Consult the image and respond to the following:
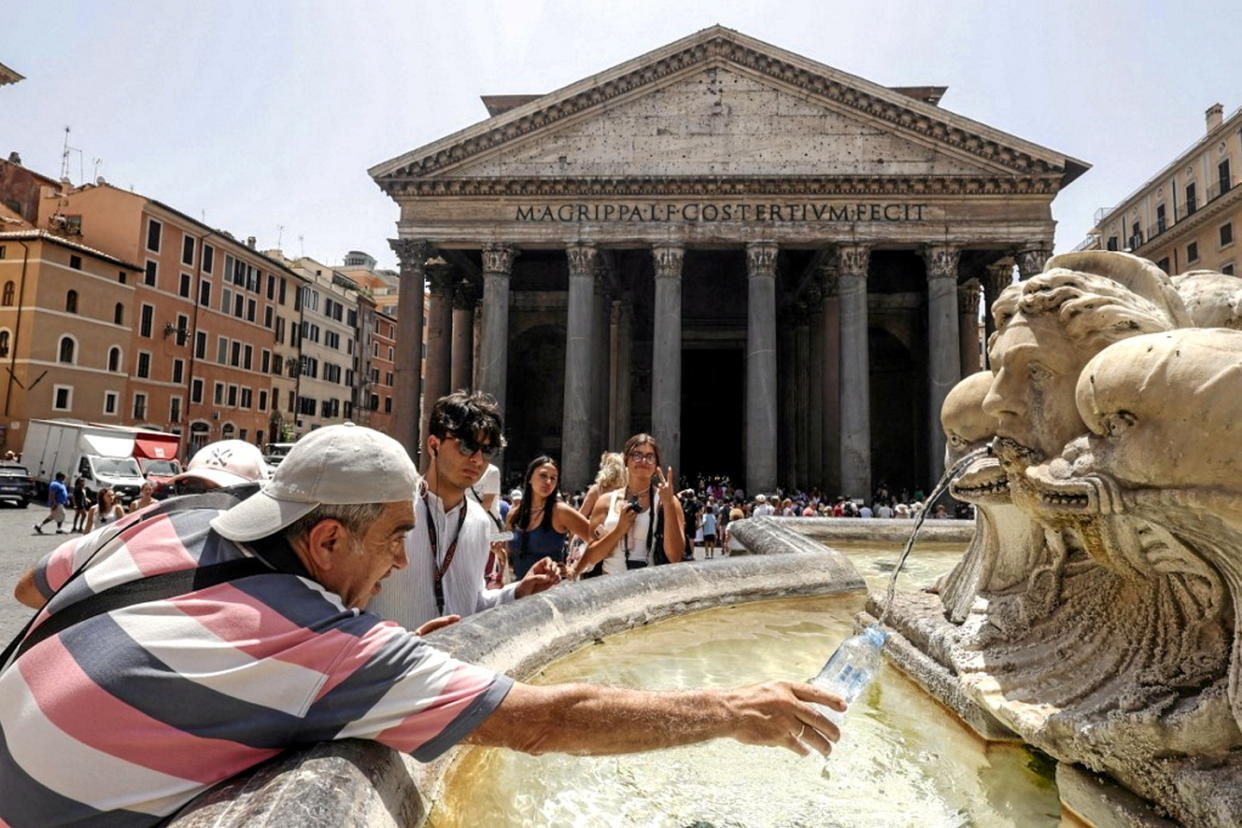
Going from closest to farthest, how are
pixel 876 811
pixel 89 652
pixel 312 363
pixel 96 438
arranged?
pixel 89 652 < pixel 876 811 < pixel 96 438 < pixel 312 363

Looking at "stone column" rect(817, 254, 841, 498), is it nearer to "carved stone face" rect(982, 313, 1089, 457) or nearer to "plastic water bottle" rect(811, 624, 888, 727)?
"carved stone face" rect(982, 313, 1089, 457)

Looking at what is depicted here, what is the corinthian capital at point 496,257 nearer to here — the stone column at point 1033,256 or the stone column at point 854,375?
the stone column at point 854,375

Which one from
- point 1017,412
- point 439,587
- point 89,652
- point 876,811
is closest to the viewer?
point 89,652

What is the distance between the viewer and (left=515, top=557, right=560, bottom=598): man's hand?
9.36 ft

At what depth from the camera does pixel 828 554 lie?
432 centimetres

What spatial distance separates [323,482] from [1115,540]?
5.33ft

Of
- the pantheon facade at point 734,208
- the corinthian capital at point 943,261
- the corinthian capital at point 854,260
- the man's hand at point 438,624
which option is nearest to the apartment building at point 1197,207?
the pantheon facade at point 734,208

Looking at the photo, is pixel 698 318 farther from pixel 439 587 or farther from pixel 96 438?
pixel 439 587

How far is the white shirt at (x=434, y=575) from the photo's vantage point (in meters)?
2.46

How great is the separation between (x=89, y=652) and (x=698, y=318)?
2576 cm

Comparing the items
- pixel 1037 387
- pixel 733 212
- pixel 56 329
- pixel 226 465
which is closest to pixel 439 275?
pixel 733 212

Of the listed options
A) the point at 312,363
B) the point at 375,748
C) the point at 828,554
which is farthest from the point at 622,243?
the point at 312,363

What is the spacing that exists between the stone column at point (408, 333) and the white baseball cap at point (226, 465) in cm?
1807

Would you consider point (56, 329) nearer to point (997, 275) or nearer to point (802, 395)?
point (802, 395)
